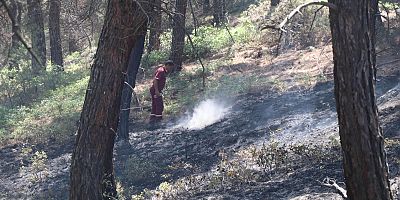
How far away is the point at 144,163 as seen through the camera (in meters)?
12.1

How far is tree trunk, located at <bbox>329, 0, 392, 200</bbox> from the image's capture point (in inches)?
204

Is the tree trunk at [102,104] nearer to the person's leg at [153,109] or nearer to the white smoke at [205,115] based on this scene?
the white smoke at [205,115]

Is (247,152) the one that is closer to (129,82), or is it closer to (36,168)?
(129,82)

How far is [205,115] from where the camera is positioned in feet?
51.6

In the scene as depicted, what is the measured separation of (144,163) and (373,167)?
7.25 m

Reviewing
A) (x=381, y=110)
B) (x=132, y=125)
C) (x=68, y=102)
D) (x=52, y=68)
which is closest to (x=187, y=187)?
(x=381, y=110)

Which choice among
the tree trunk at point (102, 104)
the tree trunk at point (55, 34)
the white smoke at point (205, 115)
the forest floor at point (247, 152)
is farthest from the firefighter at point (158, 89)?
the tree trunk at point (55, 34)

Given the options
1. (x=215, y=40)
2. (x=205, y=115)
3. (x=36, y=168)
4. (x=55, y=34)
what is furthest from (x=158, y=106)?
(x=55, y=34)

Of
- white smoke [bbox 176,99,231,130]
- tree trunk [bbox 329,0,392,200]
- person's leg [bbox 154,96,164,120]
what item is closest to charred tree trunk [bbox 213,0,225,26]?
white smoke [bbox 176,99,231,130]

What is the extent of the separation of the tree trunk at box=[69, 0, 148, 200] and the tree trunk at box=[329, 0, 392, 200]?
10.4 feet

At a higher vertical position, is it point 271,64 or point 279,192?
point 271,64

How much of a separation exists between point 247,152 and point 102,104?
4360mm

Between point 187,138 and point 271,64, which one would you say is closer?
point 187,138

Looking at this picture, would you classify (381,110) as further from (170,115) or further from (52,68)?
(52,68)
